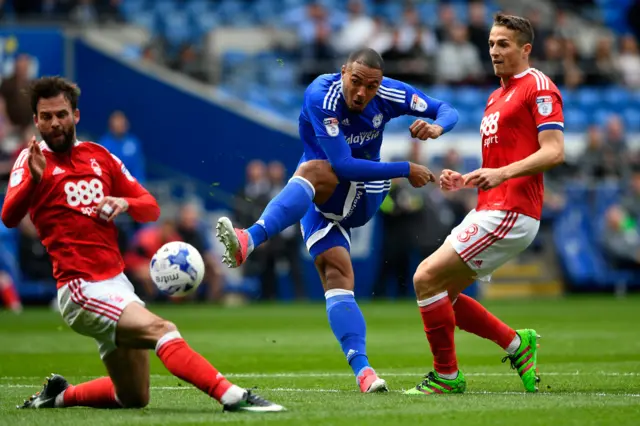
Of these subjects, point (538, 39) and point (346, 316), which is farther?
point (538, 39)

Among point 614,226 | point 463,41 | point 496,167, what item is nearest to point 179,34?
point 463,41

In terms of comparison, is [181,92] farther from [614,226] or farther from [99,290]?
[99,290]

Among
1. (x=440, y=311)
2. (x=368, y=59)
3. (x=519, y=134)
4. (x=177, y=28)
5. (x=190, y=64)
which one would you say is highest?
(x=177, y=28)

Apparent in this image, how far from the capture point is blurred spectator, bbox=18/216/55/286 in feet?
63.0

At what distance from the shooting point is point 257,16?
82.5 ft

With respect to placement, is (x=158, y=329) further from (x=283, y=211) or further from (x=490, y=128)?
(x=490, y=128)

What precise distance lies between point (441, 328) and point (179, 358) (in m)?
2.15

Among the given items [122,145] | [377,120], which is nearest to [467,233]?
[377,120]

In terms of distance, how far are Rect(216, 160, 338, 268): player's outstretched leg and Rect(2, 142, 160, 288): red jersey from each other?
661mm

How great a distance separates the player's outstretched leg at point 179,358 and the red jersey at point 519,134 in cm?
230

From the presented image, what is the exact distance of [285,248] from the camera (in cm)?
2000

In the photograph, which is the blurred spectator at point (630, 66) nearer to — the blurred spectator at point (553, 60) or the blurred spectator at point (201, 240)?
the blurred spectator at point (553, 60)

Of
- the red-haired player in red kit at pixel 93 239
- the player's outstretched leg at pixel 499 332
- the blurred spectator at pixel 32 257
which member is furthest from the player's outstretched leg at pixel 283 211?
the blurred spectator at pixel 32 257

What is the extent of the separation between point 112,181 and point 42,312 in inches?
458
